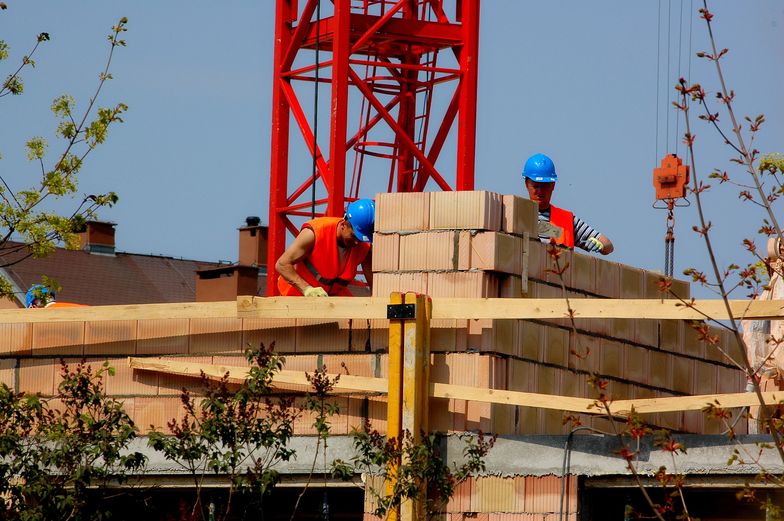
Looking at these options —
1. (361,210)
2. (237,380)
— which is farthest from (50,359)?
(361,210)

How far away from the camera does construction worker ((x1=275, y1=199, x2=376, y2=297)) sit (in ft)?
33.8

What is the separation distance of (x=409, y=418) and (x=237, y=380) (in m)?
1.18

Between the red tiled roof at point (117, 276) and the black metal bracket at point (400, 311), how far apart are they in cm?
3152

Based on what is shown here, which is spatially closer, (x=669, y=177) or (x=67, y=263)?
(x=669, y=177)

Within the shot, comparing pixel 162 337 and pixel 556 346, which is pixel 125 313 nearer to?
pixel 162 337

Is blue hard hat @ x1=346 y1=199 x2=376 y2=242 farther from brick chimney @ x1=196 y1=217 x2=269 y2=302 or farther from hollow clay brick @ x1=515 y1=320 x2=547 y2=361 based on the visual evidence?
brick chimney @ x1=196 y1=217 x2=269 y2=302

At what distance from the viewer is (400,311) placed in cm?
898

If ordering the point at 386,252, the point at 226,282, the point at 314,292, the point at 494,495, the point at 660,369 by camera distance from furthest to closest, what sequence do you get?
the point at 226,282
the point at 660,369
the point at 314,292
the point at 386,252
the point at 494,495

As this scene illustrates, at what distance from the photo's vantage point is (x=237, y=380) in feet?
31.1

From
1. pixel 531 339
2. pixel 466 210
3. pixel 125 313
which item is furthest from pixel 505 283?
pixel 125 313

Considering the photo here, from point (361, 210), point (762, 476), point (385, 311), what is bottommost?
point (762, 476)

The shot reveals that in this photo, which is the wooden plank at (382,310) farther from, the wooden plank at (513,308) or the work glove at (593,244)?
the work glove at (593,244)

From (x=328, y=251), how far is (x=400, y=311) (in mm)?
1572

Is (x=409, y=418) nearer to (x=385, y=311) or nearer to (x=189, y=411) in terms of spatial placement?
(x=385, y=311)
